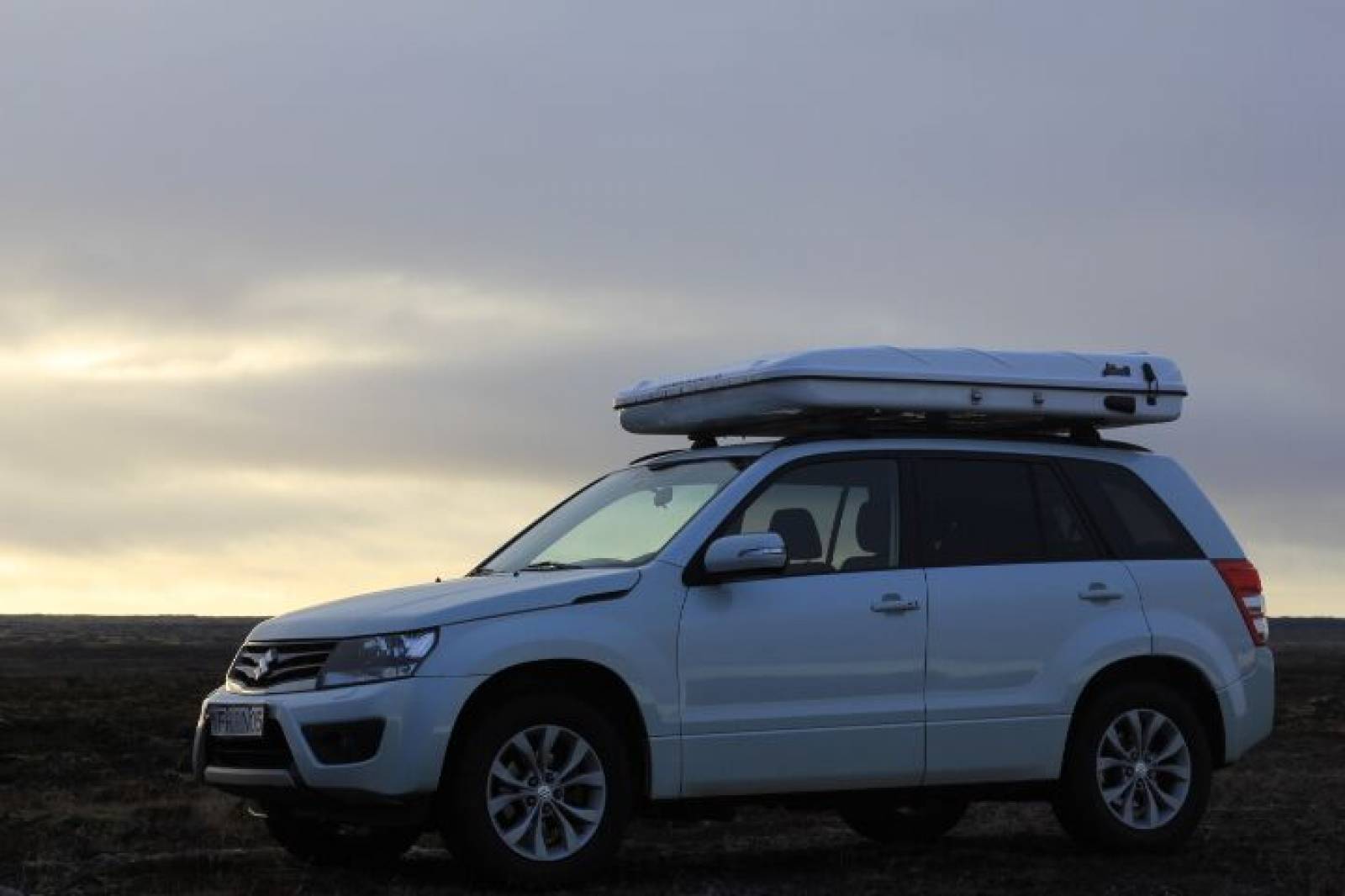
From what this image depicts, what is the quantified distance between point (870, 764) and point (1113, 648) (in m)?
1.52

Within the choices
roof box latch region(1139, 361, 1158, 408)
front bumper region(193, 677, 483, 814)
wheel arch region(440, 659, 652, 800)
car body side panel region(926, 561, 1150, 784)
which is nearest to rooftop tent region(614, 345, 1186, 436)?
roof box latch region(1139, 361, 1158, 408)

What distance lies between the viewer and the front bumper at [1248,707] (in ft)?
36.8

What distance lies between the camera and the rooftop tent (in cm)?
1023

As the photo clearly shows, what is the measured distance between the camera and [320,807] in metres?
9.35

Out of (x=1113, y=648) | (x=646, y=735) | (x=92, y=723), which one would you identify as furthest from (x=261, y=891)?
(x=92, y=723)

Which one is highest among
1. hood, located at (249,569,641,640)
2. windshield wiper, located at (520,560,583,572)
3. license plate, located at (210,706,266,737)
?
windshield wiper, located at (520,560,583,572)

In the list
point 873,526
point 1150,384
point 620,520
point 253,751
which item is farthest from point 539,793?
point 1150,384

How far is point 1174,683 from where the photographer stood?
1123 cm

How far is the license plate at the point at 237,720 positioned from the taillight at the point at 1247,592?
16.2 feet

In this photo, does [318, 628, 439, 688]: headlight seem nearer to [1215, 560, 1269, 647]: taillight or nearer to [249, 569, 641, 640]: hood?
[249, 569, 641, 640]: hood

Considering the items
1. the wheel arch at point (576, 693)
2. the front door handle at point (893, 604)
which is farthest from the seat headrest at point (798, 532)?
the wheel arch at point (576, 693)

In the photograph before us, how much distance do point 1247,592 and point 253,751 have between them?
5136 mm

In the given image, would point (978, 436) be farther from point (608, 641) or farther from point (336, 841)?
point (336, 841)

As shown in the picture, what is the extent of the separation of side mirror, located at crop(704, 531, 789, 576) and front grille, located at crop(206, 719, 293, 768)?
1.97 metres
